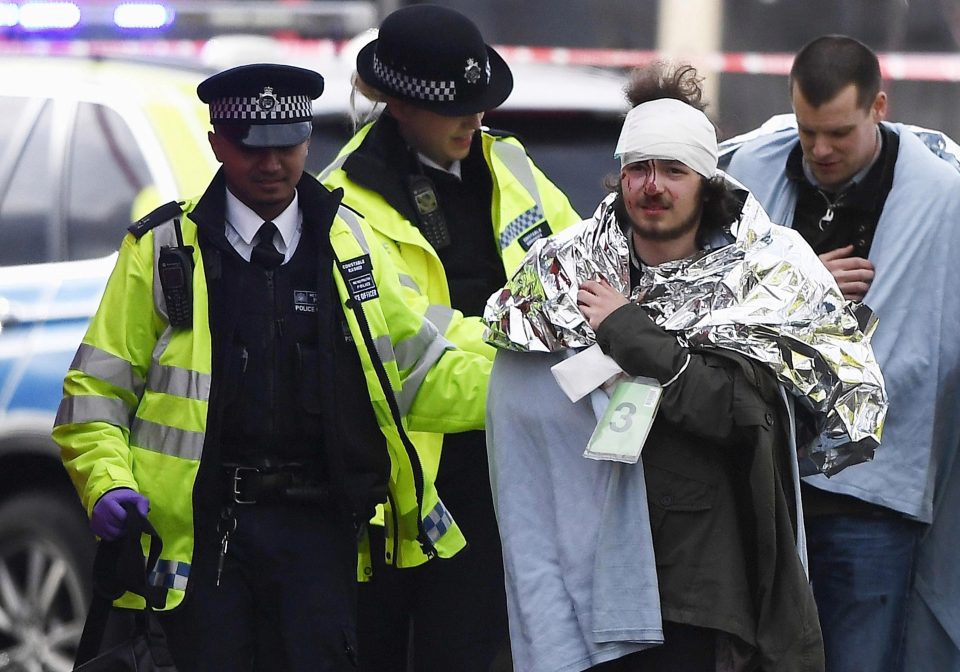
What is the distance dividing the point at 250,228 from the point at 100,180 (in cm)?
164

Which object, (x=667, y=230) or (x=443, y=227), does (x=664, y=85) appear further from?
(x=443, y=227)

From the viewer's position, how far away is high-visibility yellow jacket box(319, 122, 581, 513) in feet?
14.9

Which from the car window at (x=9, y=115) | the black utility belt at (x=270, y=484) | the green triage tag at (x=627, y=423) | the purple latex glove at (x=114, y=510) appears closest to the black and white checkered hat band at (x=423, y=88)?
the black utility belt at (x=270, y=484)

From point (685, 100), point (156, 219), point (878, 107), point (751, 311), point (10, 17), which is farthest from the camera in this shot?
point (10, 17)

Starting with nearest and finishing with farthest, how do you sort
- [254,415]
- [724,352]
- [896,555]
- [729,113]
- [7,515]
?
[724,352] < [254,415] < [896,555] < [7,515] < [729,113]

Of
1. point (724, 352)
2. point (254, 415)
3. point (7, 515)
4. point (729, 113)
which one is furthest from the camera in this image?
point (729, 113)

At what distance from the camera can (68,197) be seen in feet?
18.3

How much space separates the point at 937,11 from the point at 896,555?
968 cm

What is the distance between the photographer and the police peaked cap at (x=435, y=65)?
181 inches

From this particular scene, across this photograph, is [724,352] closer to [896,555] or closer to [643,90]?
[643,90]

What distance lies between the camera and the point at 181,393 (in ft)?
13.0

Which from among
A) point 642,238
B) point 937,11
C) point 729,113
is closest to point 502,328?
point 642,238

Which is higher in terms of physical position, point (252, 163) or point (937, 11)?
point (937, 11)

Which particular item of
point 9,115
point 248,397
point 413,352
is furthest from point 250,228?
point 9,115
